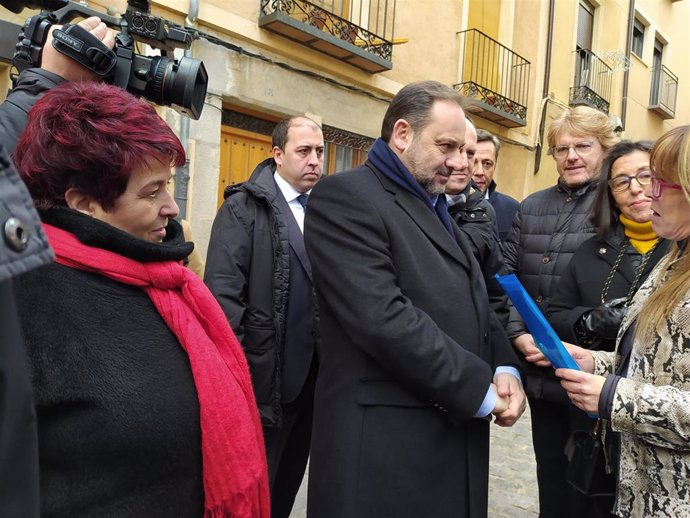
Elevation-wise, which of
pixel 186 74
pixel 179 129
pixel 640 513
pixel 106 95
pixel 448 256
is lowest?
pixel 640 513

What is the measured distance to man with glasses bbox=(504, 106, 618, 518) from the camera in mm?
2611

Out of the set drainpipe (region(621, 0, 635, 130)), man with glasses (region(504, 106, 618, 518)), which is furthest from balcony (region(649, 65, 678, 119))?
man with glasses (region(504, 106, 618, 518))

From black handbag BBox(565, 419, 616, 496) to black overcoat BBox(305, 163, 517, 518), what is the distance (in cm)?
36

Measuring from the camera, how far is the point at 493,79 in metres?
9.42

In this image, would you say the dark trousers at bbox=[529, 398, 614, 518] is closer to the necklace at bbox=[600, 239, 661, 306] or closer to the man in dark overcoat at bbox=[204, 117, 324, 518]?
the necklace at bbox=[600, 239, 661, 306]

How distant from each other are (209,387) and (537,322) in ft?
3.37

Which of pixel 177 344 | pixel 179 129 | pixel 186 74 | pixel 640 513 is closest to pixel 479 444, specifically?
pixel 640 513

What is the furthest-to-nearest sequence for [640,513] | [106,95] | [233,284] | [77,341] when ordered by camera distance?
1. [233,284]
2. [640,513]
3. [106,95]
4. [77,341]

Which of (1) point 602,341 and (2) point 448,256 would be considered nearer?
(2) point 448,256

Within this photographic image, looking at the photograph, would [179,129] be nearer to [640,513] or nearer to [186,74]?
[186,74]

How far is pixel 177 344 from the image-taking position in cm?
131

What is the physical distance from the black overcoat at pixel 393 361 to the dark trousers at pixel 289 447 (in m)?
0.82

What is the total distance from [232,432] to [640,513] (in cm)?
120

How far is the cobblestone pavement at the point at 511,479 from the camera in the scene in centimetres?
330
